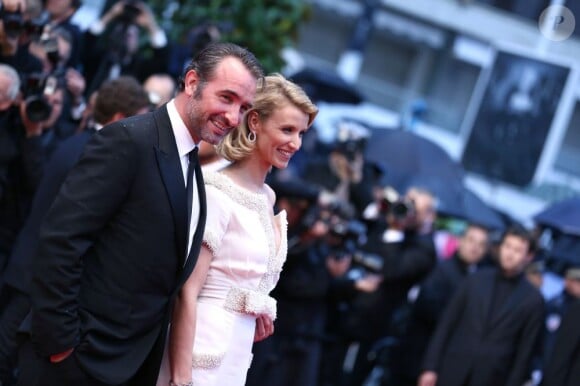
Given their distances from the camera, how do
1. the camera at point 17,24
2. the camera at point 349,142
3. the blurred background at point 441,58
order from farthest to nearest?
the blurred background at point 441,58, the camera at point 349,142, the camera at point 17,24

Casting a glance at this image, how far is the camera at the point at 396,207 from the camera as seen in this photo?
333 inches

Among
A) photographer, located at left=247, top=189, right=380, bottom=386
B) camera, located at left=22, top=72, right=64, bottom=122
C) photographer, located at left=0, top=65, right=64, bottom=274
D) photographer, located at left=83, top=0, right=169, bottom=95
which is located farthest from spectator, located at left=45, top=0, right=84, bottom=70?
photographer, located at left=247, top=189, right=380, bottom=386

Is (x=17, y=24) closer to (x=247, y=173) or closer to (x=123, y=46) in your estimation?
(x=123, y=46)

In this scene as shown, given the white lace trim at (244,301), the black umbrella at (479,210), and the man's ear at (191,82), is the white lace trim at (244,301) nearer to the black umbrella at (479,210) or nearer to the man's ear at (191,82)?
the man's ear at (191,82)

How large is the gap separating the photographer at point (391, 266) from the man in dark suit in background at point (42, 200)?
3.86 m

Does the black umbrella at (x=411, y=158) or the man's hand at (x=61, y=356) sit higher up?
the man's hand at (x=61, y=356)

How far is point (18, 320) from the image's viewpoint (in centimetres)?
485

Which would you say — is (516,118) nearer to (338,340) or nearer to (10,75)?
(338,340)

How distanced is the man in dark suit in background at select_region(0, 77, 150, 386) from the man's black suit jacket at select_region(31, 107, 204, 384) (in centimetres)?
126

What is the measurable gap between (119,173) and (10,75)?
7.96 feet

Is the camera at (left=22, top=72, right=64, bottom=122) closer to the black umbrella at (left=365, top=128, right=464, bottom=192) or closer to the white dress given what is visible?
the white dress

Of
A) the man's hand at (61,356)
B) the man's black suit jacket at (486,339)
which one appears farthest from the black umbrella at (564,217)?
the man's hand at (61,356)

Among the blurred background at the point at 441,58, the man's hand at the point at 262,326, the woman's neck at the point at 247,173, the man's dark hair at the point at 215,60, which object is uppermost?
the man's dark hair at the point at 215,60

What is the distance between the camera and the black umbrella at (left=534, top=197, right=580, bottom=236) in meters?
11.3
